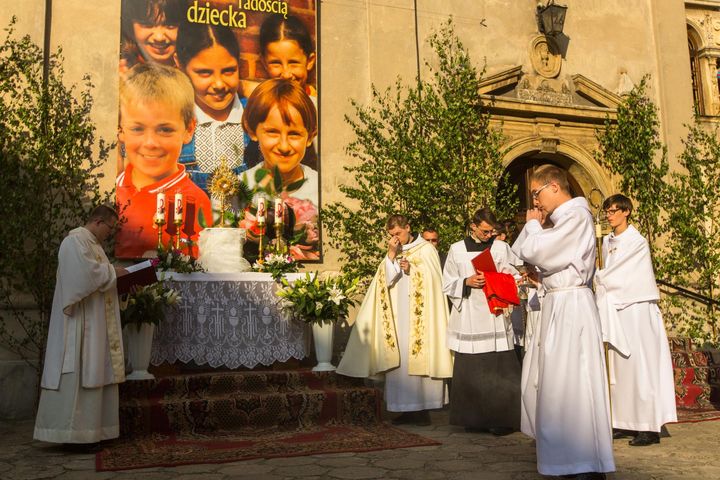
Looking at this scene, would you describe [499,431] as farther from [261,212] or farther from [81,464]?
[261,212]

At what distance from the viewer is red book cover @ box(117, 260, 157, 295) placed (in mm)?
5988

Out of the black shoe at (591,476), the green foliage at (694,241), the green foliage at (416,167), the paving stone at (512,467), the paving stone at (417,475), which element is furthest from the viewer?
the green foliage at (694,241)

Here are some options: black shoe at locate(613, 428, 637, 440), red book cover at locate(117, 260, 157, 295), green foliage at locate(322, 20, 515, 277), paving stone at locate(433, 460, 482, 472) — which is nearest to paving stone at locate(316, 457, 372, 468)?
paving stone at locate(433, 460, 482, 472)

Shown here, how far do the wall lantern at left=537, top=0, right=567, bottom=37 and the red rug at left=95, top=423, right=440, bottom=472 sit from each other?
6.67 m

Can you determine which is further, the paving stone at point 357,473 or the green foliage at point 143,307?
the green foliage at point 143,307

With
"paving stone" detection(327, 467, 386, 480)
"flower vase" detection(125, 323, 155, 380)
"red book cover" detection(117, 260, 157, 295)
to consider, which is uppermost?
"red book cover" detection(117, 260, 157, 295)

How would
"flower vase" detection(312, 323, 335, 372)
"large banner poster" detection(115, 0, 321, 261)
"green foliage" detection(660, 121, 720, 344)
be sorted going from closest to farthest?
"flower vase" detection(312, 323, 335, 372) → "large banner poster" detection(115, 0, 321, 261) → "green foliage" detection(660, 121, 720, 344)

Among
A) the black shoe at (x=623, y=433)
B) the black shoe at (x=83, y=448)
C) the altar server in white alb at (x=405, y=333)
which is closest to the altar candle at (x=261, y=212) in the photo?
the altar server in white alb at (x=405, y=333)

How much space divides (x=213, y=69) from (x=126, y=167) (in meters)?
1.60

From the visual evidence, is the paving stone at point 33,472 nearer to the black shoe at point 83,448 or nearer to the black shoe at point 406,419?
the black shoe at point 83,448

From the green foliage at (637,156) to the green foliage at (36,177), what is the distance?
7107 millimetres

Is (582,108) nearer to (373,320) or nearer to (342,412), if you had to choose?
(373,320)

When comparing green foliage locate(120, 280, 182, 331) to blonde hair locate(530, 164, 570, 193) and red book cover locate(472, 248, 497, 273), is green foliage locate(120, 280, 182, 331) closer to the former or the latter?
red book cover locate(472, 248, 497, 273)

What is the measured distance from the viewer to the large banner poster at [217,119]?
8.31 m
